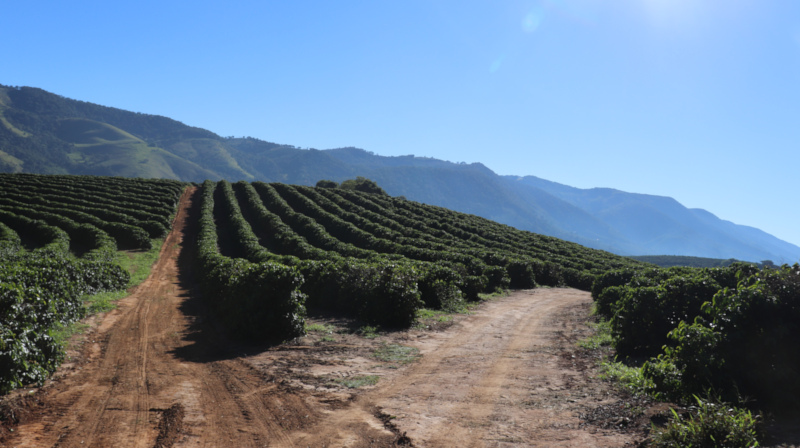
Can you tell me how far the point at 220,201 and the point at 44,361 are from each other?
58147mm

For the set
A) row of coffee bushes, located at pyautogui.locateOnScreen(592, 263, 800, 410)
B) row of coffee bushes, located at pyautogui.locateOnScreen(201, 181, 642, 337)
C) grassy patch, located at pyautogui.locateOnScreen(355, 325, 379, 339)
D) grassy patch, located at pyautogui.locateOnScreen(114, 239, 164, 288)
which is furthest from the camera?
grassy patch, located at pyautogui.locateOnScreen(114, 239, 164, 288)

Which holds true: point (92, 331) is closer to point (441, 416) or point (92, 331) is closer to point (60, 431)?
point (60, 431)

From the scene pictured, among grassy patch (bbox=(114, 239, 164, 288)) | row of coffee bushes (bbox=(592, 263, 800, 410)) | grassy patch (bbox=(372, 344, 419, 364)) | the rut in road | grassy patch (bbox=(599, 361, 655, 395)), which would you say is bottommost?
grassy patch (bbox=(114, 239, 164, 288))

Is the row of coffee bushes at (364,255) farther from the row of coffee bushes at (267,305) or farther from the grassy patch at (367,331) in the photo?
the grassy patch at (367,331)

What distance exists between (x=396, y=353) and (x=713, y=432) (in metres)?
7.93

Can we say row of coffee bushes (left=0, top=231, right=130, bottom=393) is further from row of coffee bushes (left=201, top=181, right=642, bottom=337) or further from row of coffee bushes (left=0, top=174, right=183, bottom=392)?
row of coffee bushes (left=201, top=181, right=642, bottom=337)

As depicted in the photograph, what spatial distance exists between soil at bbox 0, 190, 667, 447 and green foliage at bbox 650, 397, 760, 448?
1.99 ft

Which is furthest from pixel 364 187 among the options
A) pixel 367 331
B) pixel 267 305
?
pixel 267 305

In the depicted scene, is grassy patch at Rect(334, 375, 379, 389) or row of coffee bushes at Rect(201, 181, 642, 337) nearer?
grassy patch at Rect(334, 375, 379, 389)

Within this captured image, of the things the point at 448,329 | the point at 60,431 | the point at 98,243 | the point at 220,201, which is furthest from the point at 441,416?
the point at 220,201

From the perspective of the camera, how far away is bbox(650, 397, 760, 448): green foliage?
5.29 m

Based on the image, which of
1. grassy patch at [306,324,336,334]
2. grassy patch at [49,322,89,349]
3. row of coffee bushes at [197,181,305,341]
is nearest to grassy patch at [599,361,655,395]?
grassy patch at [306,324,336,334]

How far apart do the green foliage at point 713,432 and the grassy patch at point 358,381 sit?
5589 millimetres

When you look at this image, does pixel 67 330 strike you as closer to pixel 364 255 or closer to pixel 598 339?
pixel 598 339
